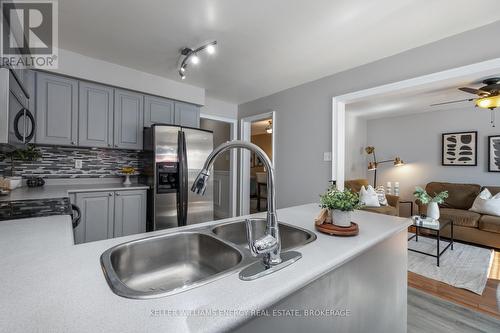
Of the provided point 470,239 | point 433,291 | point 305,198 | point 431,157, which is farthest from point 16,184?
point 431,157

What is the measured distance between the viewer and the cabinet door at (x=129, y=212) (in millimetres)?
2621

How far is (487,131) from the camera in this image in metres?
4.12

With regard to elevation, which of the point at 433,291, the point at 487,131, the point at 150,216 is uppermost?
the point at 487,131

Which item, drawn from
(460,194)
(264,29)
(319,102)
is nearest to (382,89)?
(319,102)

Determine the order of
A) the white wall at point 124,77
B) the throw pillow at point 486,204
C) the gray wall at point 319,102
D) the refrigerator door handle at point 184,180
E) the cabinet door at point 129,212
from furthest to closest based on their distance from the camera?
the throw pillow at point 486,204 < the refrigerator door handle at point 184,180 < the cabinet door at point 129,212 < the white wall at point 124,77 < the gray wall at point 319,102

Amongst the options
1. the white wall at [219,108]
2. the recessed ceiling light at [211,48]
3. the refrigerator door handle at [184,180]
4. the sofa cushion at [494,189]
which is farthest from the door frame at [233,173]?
the sofa cushion at [494,189]

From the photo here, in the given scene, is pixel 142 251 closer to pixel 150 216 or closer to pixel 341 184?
pixel 150 216

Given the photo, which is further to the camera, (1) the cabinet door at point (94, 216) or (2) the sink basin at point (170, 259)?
(1) the cabinet door at point (94, 216)

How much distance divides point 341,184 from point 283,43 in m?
1.80

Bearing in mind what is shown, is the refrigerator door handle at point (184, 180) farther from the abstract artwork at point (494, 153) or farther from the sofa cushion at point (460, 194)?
the abstract artwork at point (494, 153)

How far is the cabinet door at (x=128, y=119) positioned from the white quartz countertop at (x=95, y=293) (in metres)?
2.12

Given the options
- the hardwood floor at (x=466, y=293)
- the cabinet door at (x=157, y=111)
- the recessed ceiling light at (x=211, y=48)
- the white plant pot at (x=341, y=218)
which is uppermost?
the recessed ceiling light at (x=211, y=48)

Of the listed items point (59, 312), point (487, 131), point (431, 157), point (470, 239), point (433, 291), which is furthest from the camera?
point (431, 157)

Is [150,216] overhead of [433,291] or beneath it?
overhead
